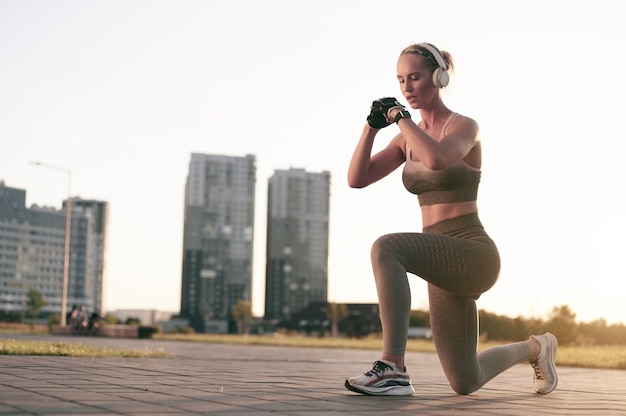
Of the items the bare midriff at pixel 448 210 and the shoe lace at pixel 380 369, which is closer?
the shoe lace at pixel 380 369

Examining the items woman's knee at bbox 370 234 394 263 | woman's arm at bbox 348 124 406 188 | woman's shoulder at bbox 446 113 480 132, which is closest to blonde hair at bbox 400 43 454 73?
woman's shoulder at bbox 446 113 480 132

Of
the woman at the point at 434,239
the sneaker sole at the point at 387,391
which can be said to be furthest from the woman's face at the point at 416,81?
the sneaker sole at the point at 387,391

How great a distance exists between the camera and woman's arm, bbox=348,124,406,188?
5273 millimetres

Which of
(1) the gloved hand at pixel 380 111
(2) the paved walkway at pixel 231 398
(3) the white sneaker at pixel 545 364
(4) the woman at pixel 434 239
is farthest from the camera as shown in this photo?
(3) the white sneaker at pixel 545 364

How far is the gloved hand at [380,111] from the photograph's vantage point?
16.1 feet

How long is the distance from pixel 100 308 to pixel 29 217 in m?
23.6

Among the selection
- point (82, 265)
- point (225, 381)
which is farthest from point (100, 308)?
point (225, 381)

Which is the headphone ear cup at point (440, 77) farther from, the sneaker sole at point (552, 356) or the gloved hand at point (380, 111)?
the sneaker sole at point (552, 356)

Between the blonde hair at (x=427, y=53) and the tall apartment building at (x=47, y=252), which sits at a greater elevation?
the tall apartment building at (x=47, y=252)

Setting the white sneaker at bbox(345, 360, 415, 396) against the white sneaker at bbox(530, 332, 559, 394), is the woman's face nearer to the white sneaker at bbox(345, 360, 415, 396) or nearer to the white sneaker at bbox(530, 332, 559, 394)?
the white sneaker at bbox(345, 360, 415, 396)

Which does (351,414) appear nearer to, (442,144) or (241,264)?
(442,144)

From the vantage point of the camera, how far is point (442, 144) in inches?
186

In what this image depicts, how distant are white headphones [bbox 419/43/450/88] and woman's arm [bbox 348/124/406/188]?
0.54m

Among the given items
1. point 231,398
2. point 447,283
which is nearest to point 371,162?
point 447,283
